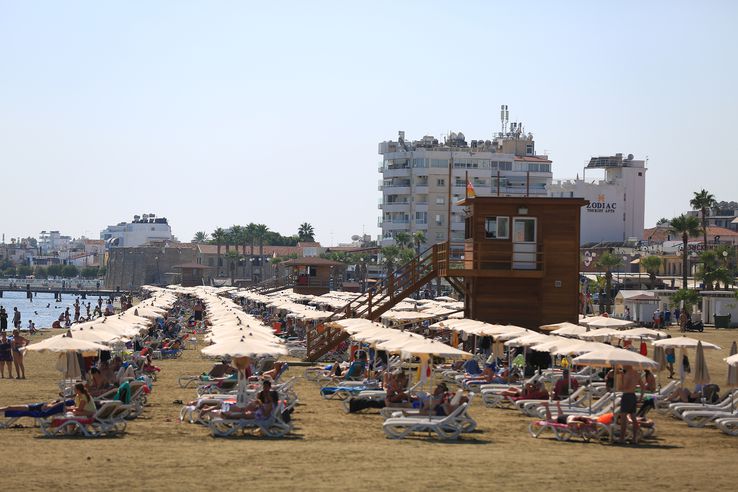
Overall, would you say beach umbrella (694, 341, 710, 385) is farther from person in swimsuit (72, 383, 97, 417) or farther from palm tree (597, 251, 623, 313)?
palm tree (597, 251, 623, 313)

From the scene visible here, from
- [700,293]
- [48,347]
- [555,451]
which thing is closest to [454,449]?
[555,451]

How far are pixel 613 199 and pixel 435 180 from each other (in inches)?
Answer: 940

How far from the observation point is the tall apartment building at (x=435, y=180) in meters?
126

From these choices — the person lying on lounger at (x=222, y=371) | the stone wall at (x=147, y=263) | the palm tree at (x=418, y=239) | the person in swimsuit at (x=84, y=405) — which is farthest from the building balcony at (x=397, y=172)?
the person in swimsuit at (x=84, y=405)

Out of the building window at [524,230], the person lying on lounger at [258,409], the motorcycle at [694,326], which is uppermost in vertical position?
the building window at [524,230]

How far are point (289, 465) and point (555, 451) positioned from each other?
13.8 feet

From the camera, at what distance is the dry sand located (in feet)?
45.2

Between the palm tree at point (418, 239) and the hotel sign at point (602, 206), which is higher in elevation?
the hotel sign at point (602, 206)

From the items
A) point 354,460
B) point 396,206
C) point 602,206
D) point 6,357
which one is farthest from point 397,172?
point 354,460

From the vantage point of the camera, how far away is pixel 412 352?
68.7 feet

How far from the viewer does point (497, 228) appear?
35.0m

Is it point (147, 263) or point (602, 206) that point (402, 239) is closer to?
point (602, 206)

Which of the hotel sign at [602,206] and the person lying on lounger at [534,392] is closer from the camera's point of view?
the person lying on lounger at [534,392]

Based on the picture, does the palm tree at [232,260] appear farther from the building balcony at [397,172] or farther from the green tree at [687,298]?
the green tree at [687,298]
